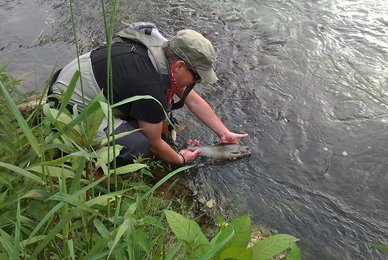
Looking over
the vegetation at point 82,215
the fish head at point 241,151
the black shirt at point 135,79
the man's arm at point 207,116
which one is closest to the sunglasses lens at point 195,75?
the black shirt at point 135,79

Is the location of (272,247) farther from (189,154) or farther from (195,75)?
(189,154)

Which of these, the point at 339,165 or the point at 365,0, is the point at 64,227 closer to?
the point at 339,165

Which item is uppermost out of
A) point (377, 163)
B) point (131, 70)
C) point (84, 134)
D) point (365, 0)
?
point (84, 134)

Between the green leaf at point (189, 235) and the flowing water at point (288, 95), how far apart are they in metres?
1.86

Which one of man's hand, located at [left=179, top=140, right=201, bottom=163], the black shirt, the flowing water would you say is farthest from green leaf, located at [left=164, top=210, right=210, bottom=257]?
man's hand, located at [left=179, top=140, right=201, bottom=163]

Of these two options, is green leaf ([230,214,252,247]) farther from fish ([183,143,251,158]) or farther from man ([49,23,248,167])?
fish ([183,143,251,158])

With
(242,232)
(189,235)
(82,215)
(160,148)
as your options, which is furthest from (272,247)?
(160,148)

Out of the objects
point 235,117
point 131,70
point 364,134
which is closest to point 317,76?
A: point 364,134

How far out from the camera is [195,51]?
9.19ft

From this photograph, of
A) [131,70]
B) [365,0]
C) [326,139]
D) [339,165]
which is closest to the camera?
[131,70]

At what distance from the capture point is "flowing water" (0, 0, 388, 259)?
3387mm

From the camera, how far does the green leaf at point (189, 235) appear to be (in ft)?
4.62

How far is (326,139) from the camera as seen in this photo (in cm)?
418

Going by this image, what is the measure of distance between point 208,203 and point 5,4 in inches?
210
